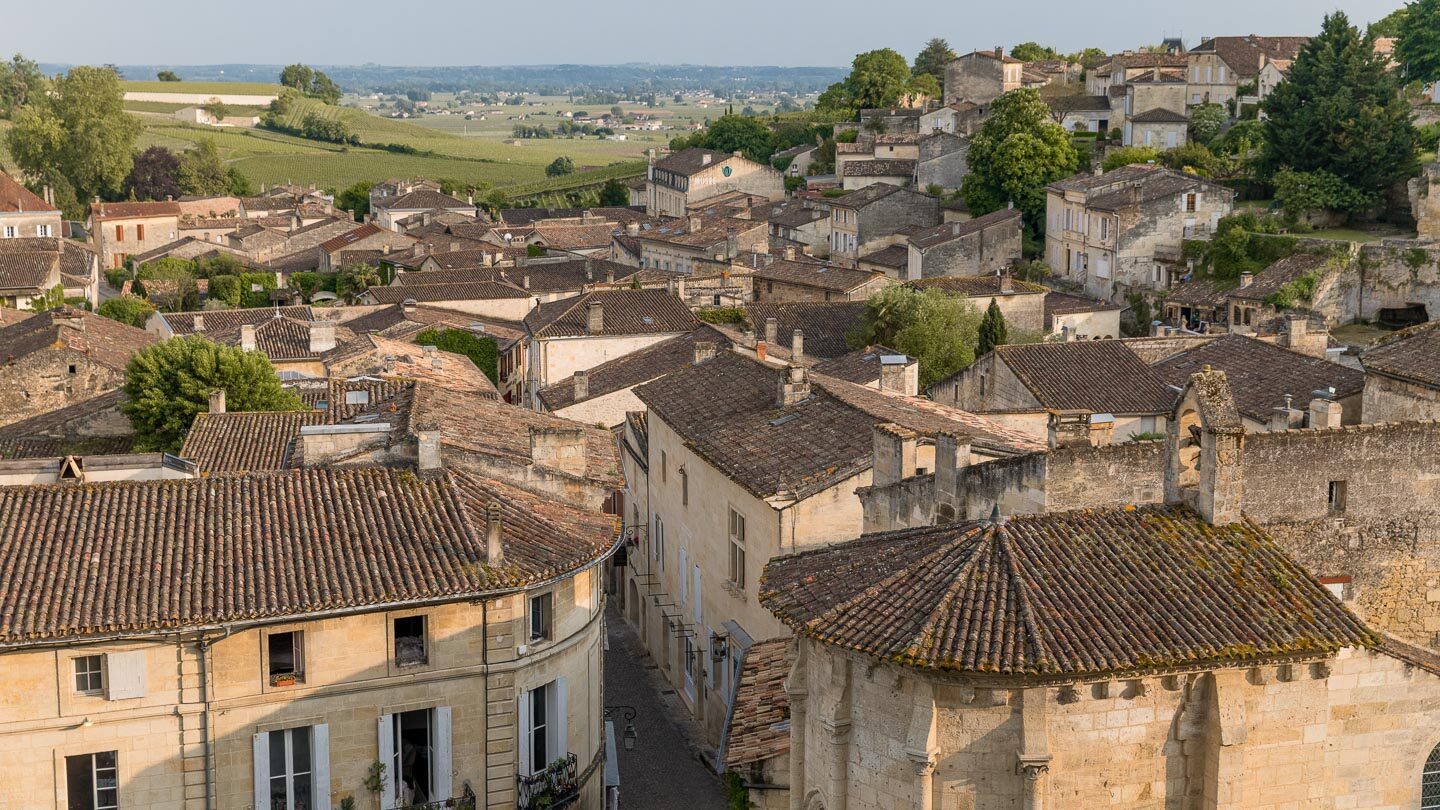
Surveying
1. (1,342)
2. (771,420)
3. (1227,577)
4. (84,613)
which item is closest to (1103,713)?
(1227,577)

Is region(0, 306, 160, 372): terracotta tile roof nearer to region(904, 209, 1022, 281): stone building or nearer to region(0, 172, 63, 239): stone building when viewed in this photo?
region(904, 209, 1022, 281): stone building

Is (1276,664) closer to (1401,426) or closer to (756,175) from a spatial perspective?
(1401,426)

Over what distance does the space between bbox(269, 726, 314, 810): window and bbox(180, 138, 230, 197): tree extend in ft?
426

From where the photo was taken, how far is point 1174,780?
17.7 metres

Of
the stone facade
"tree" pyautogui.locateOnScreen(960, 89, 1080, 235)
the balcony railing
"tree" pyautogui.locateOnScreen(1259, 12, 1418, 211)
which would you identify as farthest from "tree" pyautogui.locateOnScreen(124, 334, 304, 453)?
"tree" pyautogui.locateOnScreen(960, 89, 1080, 235)

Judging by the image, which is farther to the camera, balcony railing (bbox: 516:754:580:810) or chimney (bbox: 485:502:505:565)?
balcony railing (bbox: 516:754:580:810)

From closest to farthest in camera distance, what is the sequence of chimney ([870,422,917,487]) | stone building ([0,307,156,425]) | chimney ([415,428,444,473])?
chimney ([870,422,917,487]) → chimney ([415,428,444,473]) → stone building ([0,307,156,425])

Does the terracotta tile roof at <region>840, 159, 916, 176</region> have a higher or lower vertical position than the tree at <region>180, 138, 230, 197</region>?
higher

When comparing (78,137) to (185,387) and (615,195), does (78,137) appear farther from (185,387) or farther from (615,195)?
(185,387)

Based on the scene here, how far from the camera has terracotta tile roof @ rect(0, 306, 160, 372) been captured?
54.4 metres

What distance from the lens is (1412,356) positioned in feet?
109

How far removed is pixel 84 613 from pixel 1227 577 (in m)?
14.5

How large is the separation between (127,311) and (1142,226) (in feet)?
160

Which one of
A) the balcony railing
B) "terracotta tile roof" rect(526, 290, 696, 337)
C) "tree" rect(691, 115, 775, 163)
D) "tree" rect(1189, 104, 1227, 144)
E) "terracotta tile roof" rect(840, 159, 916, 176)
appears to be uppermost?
"tree" rect(1189, 104, 1227, 144)
